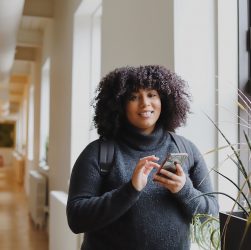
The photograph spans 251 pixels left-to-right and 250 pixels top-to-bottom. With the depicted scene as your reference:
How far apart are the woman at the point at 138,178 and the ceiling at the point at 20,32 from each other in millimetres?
2887

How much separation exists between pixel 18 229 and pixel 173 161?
532 centimetres

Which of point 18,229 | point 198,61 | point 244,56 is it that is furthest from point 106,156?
point 18,229

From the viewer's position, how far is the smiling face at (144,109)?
1428 mm

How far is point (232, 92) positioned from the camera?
6.52 ft

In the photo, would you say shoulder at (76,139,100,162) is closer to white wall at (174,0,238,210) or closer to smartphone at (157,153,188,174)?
smartphone at (157,153,188,174)

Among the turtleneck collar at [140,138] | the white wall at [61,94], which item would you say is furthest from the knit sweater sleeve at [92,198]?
the white wall at [61,94]

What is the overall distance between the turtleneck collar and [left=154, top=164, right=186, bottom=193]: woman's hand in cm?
14

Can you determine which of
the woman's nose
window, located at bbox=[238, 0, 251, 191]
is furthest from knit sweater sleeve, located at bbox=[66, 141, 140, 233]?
window, located at bbox=[238, 0, 251, 191]

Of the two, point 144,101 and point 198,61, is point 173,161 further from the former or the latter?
point 198,61

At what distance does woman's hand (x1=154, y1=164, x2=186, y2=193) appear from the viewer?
4.36 feet

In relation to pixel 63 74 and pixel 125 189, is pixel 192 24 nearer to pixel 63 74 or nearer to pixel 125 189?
pixel 125 189

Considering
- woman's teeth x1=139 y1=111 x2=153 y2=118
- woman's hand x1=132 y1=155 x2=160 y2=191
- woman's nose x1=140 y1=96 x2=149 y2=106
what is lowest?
woman's hand x1=132 y1=155 x2=160 y2=191

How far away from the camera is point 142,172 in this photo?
1.28 metres

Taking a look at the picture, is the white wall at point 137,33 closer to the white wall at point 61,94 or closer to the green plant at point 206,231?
the green plant at point 206,231
